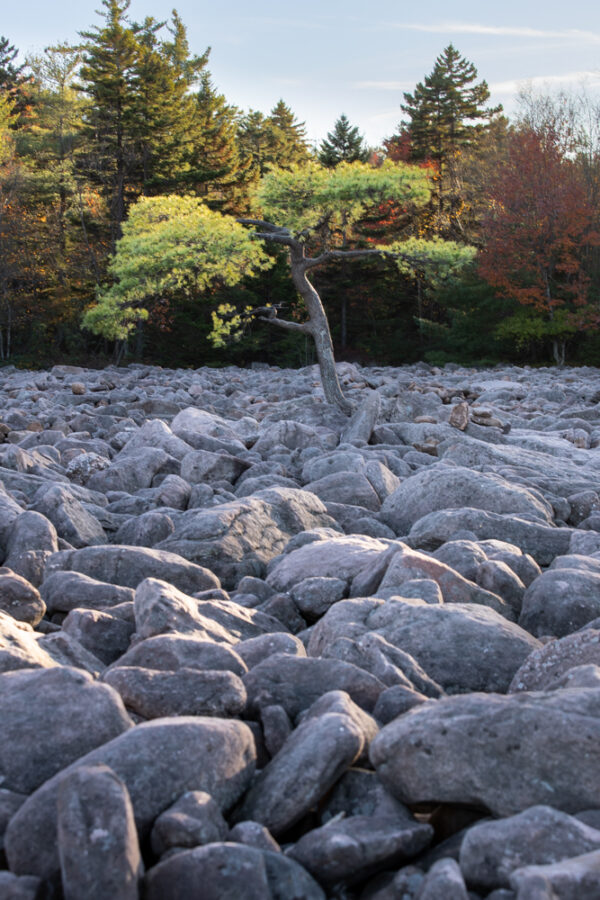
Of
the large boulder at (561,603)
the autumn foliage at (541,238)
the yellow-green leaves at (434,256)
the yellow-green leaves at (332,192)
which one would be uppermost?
the autumn foliage at (541,238)

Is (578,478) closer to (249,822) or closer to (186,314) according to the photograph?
(249,822)

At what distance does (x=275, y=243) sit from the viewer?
20562 mm

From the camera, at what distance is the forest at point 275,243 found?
24.1 m

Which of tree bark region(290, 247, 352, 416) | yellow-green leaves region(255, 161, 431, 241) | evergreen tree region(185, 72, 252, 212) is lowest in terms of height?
tree bark region(290, 247, 352, 416)

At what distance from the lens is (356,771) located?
5.85 feet

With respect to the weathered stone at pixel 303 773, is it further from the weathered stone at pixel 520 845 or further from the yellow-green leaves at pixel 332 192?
the yellow-green leaves at pixel 332 192

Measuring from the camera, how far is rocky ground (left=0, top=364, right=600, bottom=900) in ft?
4.72

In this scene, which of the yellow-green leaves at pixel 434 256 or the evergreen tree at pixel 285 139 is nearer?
the yellow-green leaves at pixel 434 256

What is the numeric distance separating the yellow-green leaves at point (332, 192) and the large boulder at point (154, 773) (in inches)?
333

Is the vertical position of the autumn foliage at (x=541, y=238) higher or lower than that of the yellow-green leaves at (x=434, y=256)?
higher

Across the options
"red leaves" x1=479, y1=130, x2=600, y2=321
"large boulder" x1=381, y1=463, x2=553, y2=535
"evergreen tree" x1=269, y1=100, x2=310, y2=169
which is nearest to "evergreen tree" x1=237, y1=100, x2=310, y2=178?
"evergreen tree" x1=269, y1=100, x2=310, y2=169

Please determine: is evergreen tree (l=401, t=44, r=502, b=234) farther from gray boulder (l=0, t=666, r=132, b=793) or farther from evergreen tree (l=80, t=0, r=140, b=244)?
gray boulder (l=0, t=666, r=132, b=793)

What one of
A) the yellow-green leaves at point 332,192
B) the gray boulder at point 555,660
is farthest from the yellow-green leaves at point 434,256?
the gray boulder at point 555,660

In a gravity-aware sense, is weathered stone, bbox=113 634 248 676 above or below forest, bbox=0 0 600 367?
below
